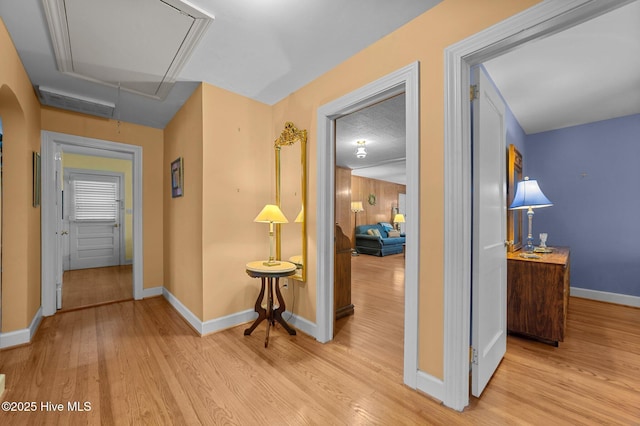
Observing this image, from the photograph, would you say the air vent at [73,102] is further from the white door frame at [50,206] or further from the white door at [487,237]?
the white door at [487,237]

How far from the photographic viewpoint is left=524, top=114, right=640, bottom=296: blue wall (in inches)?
133

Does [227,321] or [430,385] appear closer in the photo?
[430,385]

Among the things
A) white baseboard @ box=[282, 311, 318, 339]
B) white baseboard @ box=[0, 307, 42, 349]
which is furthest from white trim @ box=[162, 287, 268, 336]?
white baseboard @ box=[0, 307, 42, 349]

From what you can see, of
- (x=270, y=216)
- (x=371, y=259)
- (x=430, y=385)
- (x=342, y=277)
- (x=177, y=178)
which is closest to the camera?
(x=430, y=385)

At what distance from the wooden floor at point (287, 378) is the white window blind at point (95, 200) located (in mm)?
3624

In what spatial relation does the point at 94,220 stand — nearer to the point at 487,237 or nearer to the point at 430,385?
the point at 430,385

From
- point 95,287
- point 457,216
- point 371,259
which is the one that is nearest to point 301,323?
point 457,216

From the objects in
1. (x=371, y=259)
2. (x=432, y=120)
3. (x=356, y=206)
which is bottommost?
(x=371, y=259)

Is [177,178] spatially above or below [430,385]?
above

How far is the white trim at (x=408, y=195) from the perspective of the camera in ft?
5.71

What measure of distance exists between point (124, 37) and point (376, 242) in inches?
265

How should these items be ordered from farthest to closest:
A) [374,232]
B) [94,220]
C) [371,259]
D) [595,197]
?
[374,232], [371,259], [94,220], [595,197]

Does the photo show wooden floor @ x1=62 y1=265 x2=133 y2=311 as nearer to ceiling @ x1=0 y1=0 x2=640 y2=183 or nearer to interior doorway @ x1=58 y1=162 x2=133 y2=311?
interior doorway @ x1=58 y1=162 x2=133 y2=311

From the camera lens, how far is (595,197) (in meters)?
3.63
